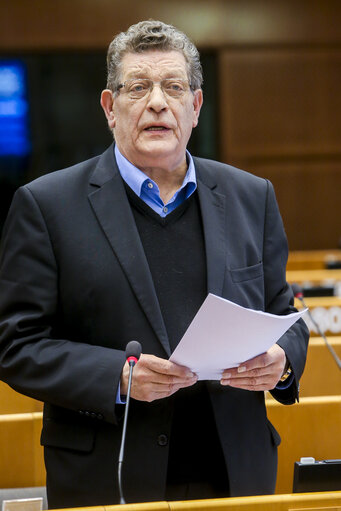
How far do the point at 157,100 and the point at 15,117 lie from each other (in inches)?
278

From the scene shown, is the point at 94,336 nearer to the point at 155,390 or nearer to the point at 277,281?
the point at 155,390

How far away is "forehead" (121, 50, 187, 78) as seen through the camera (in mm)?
1959

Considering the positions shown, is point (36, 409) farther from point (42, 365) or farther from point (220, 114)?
point (220, 114)

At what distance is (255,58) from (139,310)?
300 inches

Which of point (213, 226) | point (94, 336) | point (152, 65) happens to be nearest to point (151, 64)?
point (152, 65)

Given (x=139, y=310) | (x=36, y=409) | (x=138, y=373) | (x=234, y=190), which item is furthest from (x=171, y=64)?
(x=36, y=409)

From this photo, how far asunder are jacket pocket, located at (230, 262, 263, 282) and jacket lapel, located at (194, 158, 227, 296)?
40 mm

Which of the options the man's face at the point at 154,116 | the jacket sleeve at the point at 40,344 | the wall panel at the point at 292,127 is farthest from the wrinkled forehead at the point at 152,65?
the wall panel at the point at 292,127

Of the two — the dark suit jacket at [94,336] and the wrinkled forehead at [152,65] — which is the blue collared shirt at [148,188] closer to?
the dark suit jacket at [94,336]

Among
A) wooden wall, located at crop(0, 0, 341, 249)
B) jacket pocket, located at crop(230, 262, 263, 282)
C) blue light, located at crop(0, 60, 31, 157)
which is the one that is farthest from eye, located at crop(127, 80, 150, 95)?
wooden wall, located at crop(0, 0, 341, 249)

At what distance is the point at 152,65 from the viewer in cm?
196

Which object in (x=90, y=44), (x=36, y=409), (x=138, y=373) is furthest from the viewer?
(x=90, y=44)

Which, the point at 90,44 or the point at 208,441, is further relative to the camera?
the point at 90,44

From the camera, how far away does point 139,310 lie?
1.86m
